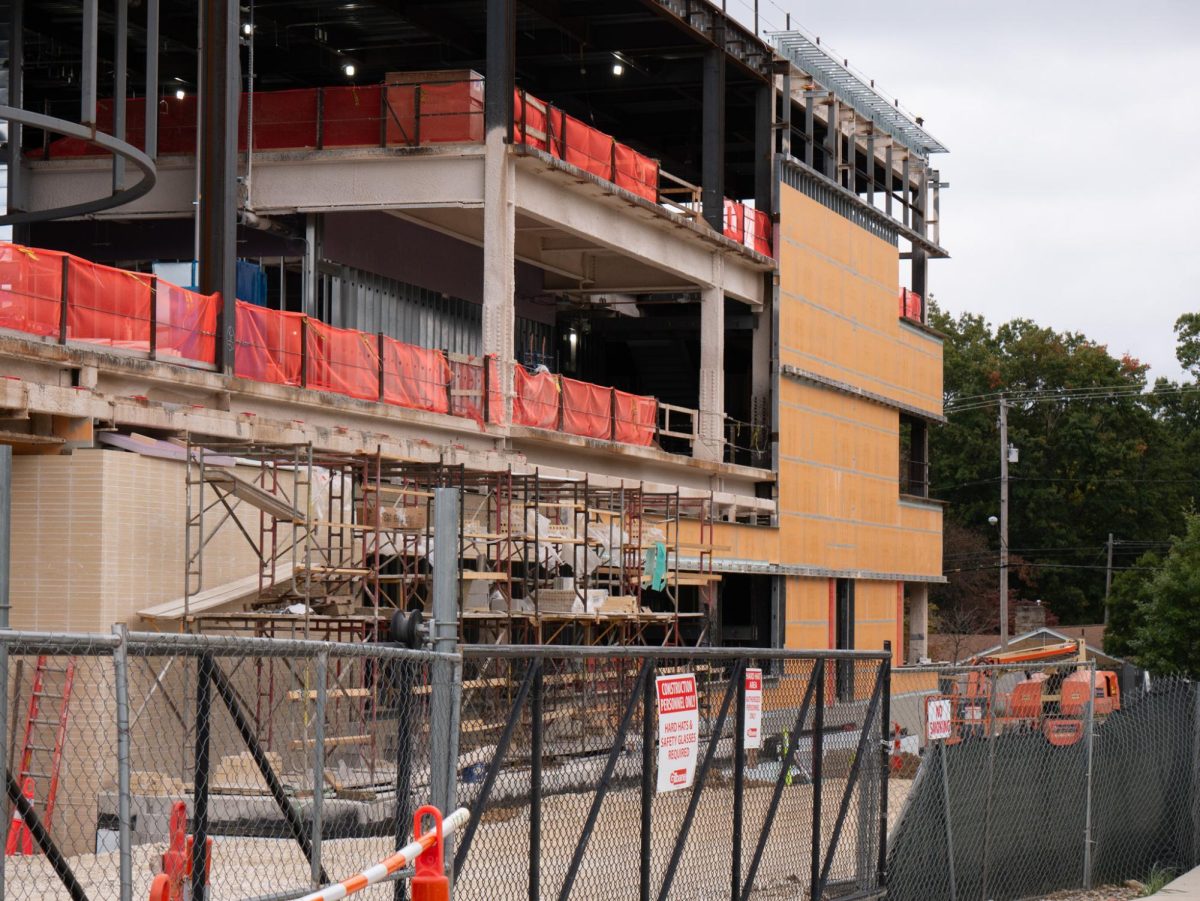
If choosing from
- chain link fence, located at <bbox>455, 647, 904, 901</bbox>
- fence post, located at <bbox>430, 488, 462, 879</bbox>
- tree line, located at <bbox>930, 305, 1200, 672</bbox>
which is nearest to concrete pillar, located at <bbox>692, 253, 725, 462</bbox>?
chain link fence, located at <bbox>455, 647, 904, 901</bbox>

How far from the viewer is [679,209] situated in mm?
38344

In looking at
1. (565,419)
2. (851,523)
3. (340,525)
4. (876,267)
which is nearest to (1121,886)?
(340,525)

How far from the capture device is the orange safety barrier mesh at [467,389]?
29.7 m

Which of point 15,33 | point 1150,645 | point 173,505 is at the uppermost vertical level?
point 15,33

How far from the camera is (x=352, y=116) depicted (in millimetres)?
31344

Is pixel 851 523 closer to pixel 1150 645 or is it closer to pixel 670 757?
pixel 1150 645

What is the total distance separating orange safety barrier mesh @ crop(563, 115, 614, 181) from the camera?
33.5m

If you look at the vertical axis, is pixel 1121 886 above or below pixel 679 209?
below

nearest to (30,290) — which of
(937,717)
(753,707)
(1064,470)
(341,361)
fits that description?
(341,361)

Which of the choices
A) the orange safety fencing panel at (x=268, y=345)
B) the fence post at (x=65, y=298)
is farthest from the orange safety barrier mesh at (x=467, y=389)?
the fence post at (x=65, y=298)

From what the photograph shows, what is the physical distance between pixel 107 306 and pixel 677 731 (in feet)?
47.2

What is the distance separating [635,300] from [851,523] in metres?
8.36

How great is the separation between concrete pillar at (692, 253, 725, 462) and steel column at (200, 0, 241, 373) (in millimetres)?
14482

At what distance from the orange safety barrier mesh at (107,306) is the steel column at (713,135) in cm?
1783
